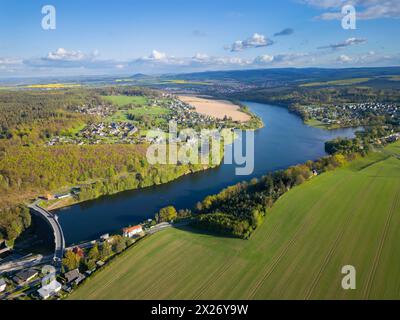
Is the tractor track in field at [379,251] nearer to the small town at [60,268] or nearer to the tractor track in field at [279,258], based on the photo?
the tractor track in field at [279,258]

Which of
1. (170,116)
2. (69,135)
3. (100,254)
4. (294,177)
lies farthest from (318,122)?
(100,254)

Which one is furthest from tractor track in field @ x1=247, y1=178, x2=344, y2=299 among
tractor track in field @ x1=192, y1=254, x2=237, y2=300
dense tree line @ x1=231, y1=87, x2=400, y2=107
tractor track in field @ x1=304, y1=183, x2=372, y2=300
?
dense tree line @ x1=231, y1=87, x2=400, y2=107

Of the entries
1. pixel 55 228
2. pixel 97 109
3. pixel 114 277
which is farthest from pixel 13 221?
pixel 97 109

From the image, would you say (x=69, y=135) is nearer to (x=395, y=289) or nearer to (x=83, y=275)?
(x=83, y=275)
